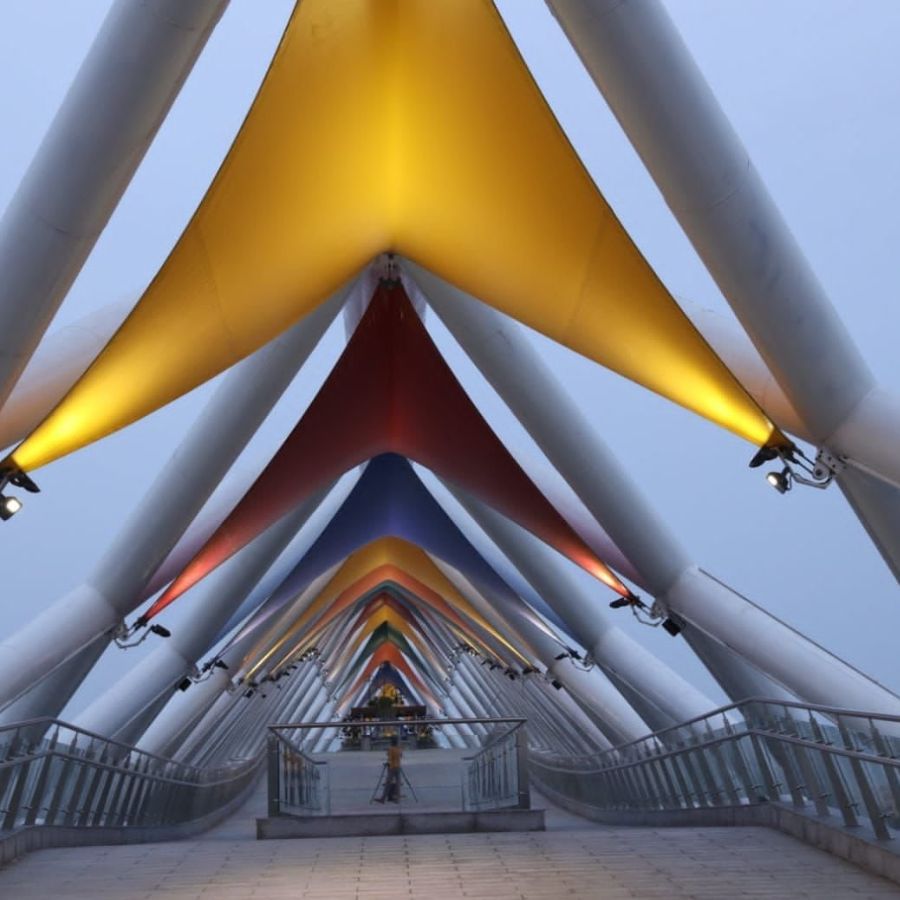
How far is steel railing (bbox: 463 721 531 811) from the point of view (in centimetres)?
1400

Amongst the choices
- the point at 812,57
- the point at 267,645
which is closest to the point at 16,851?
the point at 267,645

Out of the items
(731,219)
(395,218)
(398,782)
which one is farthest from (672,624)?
(398,782)

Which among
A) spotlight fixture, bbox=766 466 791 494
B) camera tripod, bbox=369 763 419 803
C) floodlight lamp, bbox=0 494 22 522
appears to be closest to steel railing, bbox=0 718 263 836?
floodlight lamp, bbox=0 494 22 522

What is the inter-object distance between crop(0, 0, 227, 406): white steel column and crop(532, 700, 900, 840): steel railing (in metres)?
4.81

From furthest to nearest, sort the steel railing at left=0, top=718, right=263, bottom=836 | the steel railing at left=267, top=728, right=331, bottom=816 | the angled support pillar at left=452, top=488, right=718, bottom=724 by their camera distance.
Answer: the angled support pillar at left=452, top=488, right=718, bottom=724, the steel railing at left=267, top=728, right=331, bottom=816, the steel railing at left=0, top=718, right=263, bottom=836

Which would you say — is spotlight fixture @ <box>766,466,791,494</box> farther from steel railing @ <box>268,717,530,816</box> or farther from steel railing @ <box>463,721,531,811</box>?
steel railing @ <box>463,721,531,811</box>

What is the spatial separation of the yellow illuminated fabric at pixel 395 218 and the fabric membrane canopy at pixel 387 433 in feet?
7.84

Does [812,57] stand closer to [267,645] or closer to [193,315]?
[267,645]

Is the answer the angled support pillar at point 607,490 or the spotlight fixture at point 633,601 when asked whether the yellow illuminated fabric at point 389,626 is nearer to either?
the spotlight fixture at point 633,601

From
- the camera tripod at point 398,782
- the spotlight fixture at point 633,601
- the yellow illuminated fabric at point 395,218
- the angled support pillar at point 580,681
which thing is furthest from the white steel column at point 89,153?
the angled support pillar at point 580,681

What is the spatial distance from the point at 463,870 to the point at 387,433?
657 cm

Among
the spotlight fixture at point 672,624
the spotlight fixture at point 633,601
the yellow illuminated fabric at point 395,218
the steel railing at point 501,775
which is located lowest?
the steel railing at point 501,775

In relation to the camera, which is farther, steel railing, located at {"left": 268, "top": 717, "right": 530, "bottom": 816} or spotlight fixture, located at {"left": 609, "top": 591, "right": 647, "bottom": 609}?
steel railing, located at {"left": 268, "top": 717, "right": 530, "bottom": 816}

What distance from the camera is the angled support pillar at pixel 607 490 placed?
1050cm
